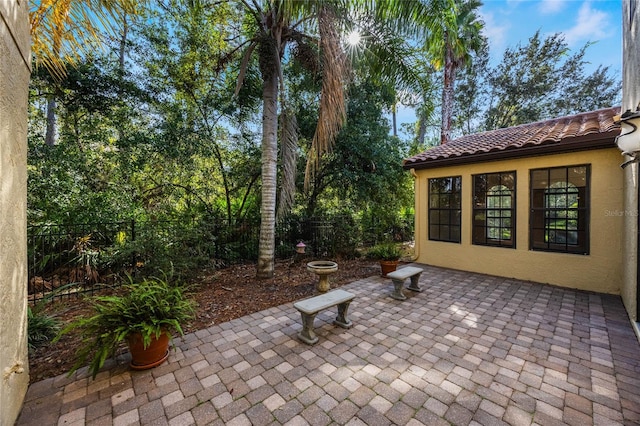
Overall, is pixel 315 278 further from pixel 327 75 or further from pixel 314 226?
pixel 327 75

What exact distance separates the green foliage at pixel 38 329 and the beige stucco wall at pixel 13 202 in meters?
1.01

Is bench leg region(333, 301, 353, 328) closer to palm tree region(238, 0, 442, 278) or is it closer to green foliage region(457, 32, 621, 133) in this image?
palm tree region(238, 0, 442, 278)

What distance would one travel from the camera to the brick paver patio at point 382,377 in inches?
78.3

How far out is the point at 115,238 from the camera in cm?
534

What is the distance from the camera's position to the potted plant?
7.68ft

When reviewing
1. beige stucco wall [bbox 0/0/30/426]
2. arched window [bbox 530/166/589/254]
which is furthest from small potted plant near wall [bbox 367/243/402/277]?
beige stucco wall [bbox 0/0/30/426]

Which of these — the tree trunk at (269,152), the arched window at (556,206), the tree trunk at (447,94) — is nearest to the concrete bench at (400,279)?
the tree trunk at (269,152)

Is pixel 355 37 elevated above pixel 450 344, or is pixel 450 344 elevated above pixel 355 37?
pixel 355 37

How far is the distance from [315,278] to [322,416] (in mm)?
3877

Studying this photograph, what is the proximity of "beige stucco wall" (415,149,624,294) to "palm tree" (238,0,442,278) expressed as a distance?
3.65m

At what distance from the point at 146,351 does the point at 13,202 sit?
168 cm

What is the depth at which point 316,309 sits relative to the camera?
3.07 m

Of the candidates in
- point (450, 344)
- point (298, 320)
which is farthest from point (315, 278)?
point (450, 344)

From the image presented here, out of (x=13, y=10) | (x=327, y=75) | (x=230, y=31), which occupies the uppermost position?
(x=230, y=31)
